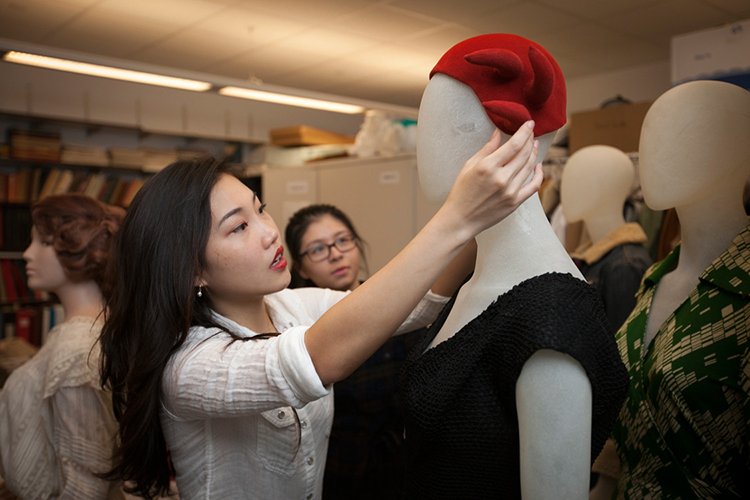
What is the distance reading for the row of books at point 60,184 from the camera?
5.39m

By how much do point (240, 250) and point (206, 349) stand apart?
0.71 feet

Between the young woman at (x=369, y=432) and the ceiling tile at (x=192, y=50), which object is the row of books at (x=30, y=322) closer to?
the ceiling tile at (x=192, y=50)

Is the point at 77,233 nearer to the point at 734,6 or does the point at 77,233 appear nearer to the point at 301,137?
the point at 301,137

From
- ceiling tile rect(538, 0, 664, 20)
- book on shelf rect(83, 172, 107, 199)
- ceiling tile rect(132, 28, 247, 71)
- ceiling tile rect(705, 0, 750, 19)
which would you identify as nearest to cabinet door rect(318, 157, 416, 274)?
ceiling tile rect(538, 0, 664, 20)

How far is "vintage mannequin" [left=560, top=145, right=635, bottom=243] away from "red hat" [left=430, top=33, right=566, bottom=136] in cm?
148

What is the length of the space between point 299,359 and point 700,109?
933 mm

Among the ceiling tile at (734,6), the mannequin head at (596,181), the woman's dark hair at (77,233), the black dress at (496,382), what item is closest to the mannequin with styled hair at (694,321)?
the black dress at (496,382)

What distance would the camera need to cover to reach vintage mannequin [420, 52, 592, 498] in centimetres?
81

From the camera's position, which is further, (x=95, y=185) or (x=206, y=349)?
(x=95, y=185)

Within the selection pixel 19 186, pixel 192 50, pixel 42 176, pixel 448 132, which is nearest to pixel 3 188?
pixel 19 186

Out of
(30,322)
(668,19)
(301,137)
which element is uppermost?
(668,19)

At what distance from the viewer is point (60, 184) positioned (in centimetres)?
562

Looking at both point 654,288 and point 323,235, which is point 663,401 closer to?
point 654,288

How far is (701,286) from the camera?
109cm
